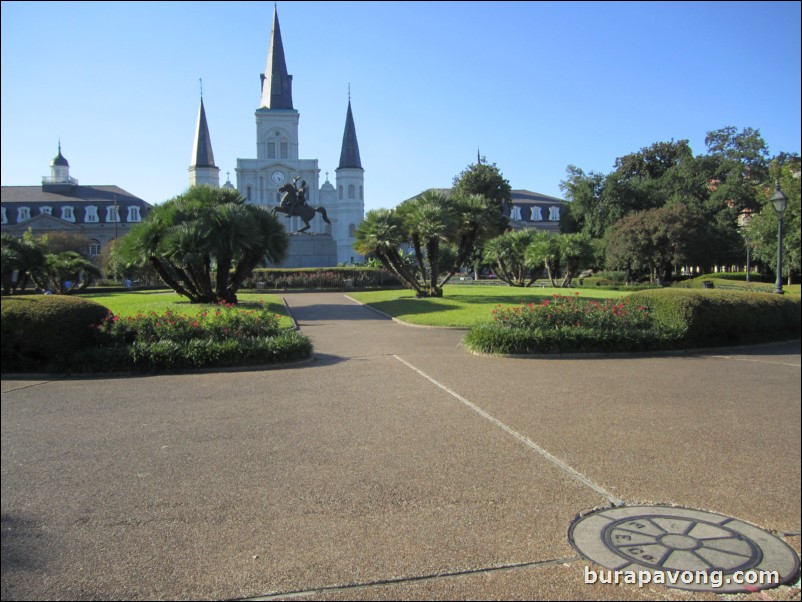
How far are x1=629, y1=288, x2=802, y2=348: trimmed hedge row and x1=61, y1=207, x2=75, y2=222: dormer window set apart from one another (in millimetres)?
91002

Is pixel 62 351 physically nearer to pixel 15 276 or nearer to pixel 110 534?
pixel 110 534

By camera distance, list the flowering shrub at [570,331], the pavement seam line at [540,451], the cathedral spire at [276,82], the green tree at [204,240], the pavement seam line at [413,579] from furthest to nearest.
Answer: the cathedral spire at [276,82] → the green tree at [204,240] → the flowering shrub at [570,331] → the pavement seam line at [540,451] → the pavement seam line at [413,579]

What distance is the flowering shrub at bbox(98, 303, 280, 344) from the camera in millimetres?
10984

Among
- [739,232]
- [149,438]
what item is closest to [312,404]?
[149,438]

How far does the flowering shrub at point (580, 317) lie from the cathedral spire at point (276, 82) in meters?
79.3

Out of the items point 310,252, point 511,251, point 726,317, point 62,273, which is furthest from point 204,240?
point 511,251

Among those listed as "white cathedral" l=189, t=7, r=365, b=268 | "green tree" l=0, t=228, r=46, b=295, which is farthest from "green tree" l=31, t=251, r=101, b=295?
"white cathedral" l=189, t=7, r=365, b=268

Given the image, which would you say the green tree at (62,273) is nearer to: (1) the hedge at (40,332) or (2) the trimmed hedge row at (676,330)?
(1) the hedge at (40,332)

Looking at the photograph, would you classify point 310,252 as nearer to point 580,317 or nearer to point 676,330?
point 580,317

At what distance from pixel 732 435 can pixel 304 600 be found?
4589 millimetres

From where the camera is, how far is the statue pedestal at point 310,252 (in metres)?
46.0

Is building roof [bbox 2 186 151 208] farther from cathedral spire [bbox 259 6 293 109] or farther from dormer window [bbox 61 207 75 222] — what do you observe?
cathedral spire [bbox 259 6 293 109]

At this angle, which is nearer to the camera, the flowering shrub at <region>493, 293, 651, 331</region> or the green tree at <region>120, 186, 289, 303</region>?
the flowering shrub at <region>493, 293, 651, 331</region>

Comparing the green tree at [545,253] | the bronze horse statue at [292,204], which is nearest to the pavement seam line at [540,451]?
the bronze horse statue at [292,204]
